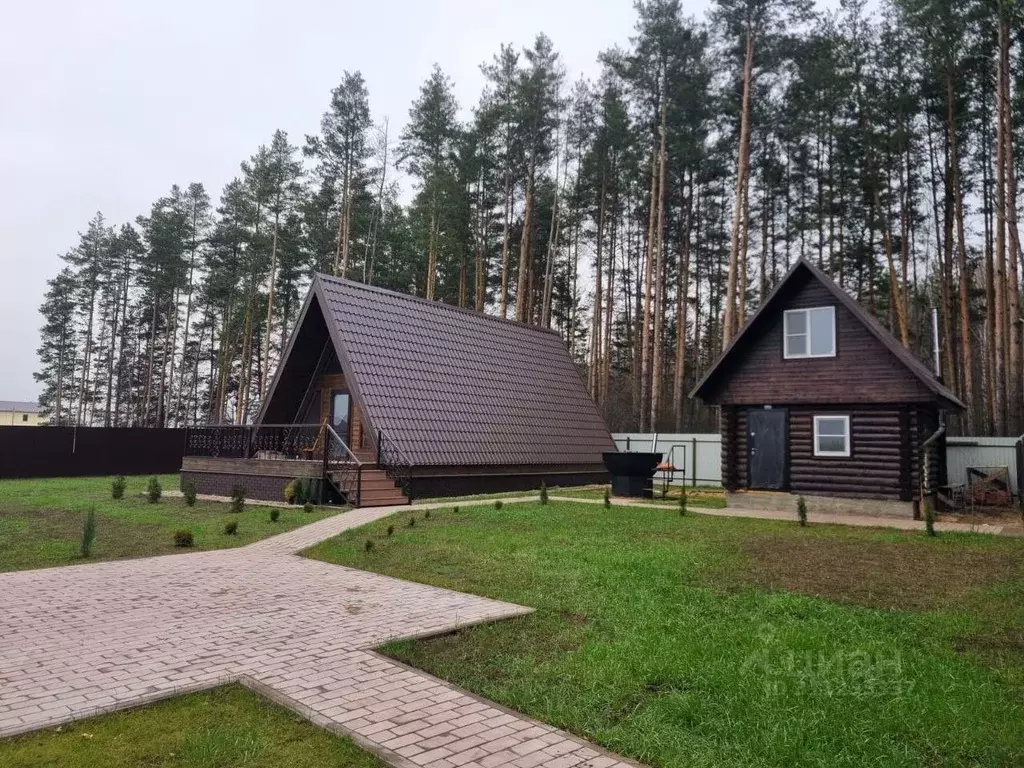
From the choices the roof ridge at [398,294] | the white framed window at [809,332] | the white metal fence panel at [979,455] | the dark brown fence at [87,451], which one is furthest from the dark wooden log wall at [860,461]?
the dark brown fence at [87,451]

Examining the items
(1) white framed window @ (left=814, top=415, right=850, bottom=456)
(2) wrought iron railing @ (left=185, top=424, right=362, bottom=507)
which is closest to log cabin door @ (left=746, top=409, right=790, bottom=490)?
(1) white framed window @ (left=814, top=415, right=850, bottom=456)

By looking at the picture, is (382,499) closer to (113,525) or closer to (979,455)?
(113,525)

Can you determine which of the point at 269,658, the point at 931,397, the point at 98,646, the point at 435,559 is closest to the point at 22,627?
the point at 98,646

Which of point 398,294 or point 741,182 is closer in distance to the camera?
point 398,294

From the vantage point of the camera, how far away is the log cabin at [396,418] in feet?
49.0

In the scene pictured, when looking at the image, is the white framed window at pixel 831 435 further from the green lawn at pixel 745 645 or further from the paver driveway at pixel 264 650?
the paver driveway at pixel 264 650

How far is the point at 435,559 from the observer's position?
8273 mm

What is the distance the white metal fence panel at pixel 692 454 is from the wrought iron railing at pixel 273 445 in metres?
10.6

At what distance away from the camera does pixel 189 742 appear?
3.16 meters

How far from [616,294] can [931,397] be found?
20.9 m

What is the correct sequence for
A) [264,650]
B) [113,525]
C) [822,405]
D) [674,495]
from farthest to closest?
1. [674,495]
2. [822,405]
3. [113,525]
4. [264,650]

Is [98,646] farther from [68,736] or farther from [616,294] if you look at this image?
[616,294]

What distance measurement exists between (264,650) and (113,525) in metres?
8.38

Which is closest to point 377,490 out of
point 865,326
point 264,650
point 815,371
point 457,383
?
point 457,383
